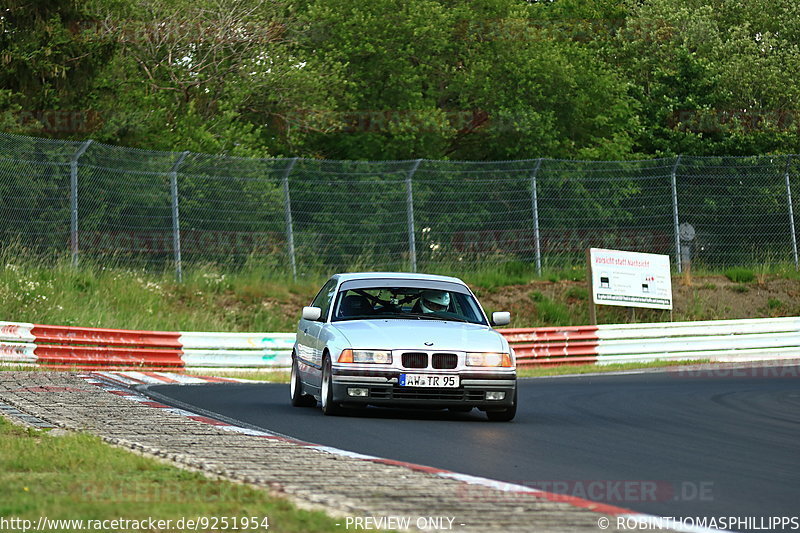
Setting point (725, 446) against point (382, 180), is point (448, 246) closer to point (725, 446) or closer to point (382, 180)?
point (382, 180)

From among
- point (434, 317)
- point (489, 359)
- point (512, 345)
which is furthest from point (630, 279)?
point (489, 359)

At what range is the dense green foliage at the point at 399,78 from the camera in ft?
103

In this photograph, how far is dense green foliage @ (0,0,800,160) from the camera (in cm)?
3128

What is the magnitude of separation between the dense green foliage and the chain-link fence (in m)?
4.33

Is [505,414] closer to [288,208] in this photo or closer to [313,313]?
[313,313]

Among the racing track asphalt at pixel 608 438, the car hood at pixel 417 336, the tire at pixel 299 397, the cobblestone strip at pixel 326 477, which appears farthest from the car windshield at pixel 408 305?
the cobblestone strip at pixel 326 477

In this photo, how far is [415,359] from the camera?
12844mm

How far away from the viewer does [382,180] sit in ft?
93.1

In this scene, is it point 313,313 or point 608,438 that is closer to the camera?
point 608,438

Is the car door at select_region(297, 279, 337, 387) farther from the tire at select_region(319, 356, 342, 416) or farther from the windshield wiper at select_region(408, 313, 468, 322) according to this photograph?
the windshield wiper at select_region(408, 313, 468, 322)

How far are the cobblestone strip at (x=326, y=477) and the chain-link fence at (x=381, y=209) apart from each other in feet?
44.4

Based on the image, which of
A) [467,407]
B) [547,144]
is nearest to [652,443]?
[467,407]

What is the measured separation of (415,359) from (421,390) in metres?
0.31

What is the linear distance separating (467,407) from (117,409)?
3426 mm
